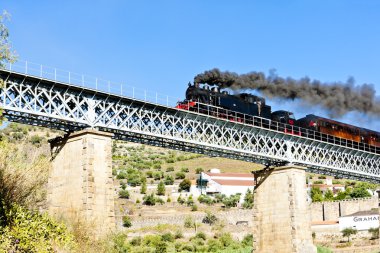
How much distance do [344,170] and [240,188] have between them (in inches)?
2057

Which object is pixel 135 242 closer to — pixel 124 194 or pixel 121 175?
pixel 124 194

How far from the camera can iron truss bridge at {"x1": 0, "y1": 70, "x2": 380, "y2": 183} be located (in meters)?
29.9

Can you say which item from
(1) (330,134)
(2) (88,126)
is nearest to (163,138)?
(2) (88,126)

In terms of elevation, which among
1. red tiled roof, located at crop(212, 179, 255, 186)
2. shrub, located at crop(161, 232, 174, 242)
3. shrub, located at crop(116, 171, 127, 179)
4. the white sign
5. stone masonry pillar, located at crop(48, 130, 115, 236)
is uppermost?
shrub, located at crop(116, 171, 127, 179)

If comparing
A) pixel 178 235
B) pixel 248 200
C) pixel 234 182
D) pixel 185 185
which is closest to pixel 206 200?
pixel 248 200

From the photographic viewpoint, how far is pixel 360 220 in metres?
72.2

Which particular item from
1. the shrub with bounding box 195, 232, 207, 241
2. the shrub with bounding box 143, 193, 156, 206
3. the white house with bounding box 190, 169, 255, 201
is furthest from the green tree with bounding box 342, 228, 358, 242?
Result: the white house with bounding box 190, 169, 255, 201

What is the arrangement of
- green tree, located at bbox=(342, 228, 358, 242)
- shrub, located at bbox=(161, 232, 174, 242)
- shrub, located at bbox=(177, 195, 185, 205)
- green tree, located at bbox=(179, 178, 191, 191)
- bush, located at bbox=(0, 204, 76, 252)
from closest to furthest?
1. bush, located at bbox=(0, 204, 76, 252)
2. shrub, located at bbox=(161, 232, 174, 242)
3. green tree, located at bbox=(342, 228, 358, 242)
4. shrub, located at bbox=(177, 195, 185, 205)
5. green tree, located at bbox=(179, 178, 191, 191)

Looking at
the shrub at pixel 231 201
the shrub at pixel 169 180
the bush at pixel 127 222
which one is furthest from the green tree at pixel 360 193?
the bush at pixel 127 222

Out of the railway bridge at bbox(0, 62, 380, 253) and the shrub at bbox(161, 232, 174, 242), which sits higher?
the railway bridge at bbox(0, 62, 380, 253)

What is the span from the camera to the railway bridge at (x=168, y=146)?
29609 mm

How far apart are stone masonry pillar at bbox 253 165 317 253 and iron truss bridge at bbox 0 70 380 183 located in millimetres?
1434

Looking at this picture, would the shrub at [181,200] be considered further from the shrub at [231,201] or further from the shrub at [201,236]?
the shrub at [201,236]

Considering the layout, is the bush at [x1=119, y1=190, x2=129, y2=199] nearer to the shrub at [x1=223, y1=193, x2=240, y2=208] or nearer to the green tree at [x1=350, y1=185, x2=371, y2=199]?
the shrub at [x1=223, y1=193, x2=240, y2=208]
